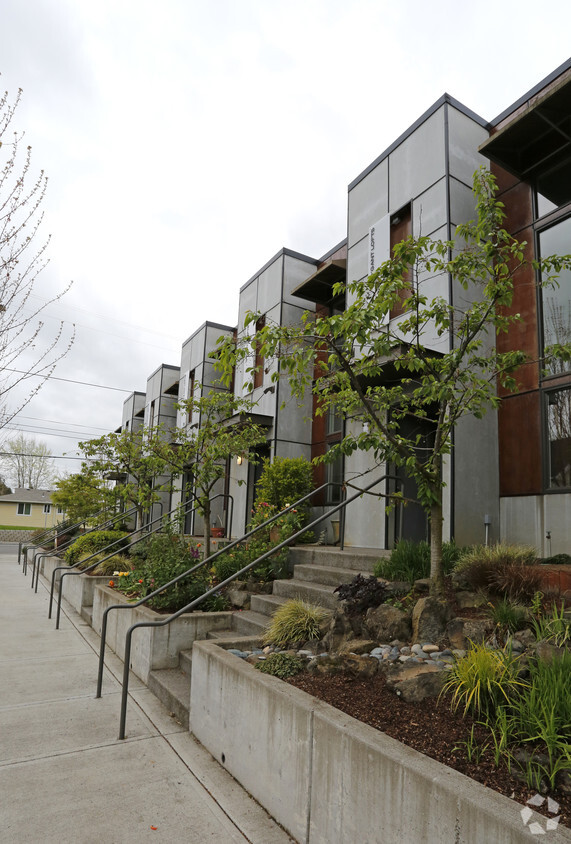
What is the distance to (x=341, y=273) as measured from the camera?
11.7 m

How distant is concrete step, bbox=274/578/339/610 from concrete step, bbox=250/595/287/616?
0.11 metres

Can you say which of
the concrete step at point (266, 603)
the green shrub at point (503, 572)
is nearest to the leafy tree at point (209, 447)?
the concrete step at point (266, 603)

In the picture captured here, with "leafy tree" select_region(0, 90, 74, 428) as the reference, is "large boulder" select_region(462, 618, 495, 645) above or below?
below

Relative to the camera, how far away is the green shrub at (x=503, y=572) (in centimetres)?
381

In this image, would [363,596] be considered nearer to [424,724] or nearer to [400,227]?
[424,724]

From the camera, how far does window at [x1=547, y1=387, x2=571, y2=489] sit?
6.78m

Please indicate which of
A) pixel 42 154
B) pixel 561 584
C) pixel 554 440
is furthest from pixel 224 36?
pixel 561 584

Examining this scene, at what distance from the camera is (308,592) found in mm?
5293

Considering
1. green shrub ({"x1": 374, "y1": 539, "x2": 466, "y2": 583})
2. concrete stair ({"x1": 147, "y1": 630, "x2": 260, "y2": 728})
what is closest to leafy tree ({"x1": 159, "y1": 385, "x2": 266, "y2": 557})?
concrete stair ({"x1": 147, "y1": 630, "x2": 260, "y2": 728})

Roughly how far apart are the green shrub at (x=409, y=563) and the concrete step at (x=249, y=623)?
3.99ft

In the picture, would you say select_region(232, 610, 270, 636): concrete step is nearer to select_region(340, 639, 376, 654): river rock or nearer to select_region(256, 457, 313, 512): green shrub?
select_region(340, 639, 376, 654): river rock

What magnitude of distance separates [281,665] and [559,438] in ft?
17.4

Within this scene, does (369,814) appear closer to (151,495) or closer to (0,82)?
(0,82)

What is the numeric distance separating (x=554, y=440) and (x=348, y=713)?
5.58m
